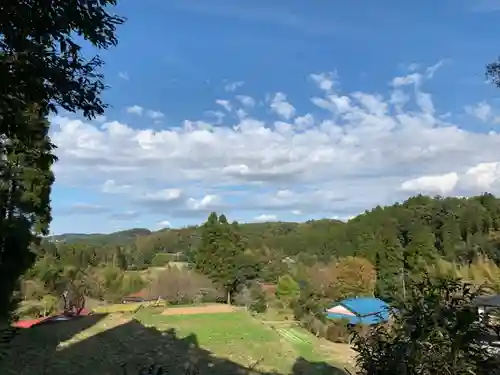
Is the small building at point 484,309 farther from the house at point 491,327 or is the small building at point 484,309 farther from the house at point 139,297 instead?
the house at point 139,297

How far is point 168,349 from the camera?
12516mm

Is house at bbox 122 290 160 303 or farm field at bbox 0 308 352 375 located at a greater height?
farm field at bbox 0 308 352 375

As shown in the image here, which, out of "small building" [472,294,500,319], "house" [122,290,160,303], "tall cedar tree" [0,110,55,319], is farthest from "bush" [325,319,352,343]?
"small building" [472,294,500,319]

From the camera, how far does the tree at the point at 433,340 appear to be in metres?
1.87

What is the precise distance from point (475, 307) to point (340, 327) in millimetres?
21106

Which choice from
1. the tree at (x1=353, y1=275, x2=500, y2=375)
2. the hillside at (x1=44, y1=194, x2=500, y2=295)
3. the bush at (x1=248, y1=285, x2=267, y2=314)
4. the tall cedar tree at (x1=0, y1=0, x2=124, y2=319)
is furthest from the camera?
the hillside at (x1=44, y1=194, x2=500, y2=295)

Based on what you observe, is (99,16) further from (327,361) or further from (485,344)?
(327,361)

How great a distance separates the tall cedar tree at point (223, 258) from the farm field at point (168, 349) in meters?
15.2

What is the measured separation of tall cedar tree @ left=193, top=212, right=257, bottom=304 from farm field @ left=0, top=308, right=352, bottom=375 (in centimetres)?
1522

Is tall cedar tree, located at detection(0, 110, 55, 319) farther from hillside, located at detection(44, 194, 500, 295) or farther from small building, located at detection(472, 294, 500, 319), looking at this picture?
hillside, located at detection(44, 194, 500, 295)

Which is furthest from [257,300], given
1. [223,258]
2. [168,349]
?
[168,349]

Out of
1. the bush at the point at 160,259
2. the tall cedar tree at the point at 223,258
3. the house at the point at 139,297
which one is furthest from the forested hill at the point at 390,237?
the house at the point at 139,297

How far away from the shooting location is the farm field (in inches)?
390

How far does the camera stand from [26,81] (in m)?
2.78
